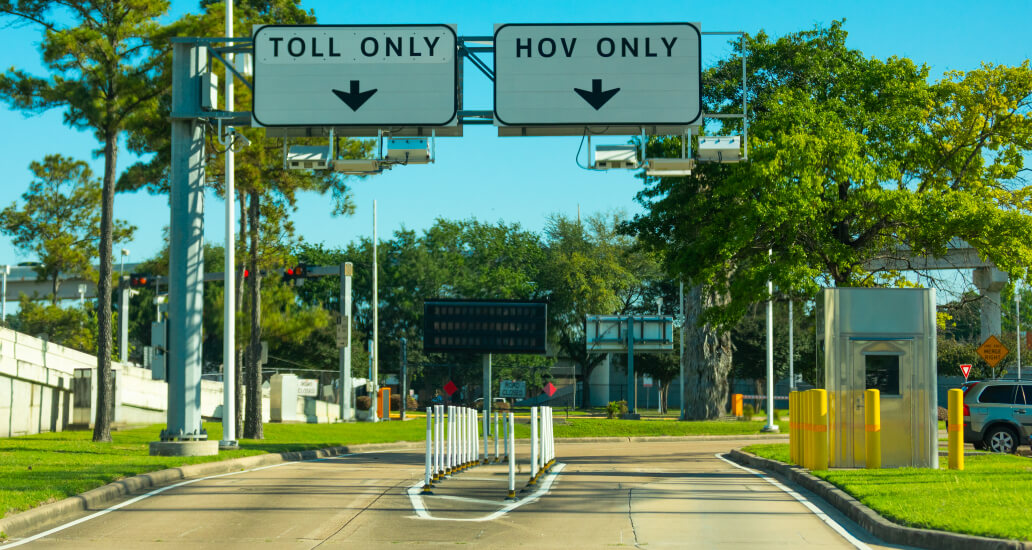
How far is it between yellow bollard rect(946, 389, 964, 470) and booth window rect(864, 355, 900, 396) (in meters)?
1.33

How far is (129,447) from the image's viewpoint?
910 inches

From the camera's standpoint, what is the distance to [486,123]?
19172mm

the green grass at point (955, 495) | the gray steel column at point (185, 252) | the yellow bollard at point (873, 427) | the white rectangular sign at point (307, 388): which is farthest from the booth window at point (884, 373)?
the white rectangular sign at point (307, 388)

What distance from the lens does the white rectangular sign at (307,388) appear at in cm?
4882

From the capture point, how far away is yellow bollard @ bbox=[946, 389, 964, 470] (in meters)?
16.2

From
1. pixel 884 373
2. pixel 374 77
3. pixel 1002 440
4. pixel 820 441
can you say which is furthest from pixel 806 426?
pixel 374 77

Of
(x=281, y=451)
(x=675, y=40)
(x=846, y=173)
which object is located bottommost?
(x=281, y=451)

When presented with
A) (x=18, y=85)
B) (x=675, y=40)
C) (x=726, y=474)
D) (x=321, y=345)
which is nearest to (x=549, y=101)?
(x=675, y=40)

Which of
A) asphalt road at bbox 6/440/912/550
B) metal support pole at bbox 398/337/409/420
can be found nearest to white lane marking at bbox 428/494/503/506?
asphalt road at bbox 6/440/912/550

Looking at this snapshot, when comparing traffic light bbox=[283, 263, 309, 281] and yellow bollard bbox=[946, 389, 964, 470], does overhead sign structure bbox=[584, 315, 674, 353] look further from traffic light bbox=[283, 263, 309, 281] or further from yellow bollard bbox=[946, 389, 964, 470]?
yellow bollard bbox=[946, 389, 964, 470]

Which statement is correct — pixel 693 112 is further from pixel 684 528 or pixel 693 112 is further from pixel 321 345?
pixel 321 345

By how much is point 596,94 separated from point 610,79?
0.36 m

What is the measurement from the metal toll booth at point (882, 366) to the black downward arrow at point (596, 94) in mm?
4917

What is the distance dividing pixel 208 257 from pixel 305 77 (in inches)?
2422
